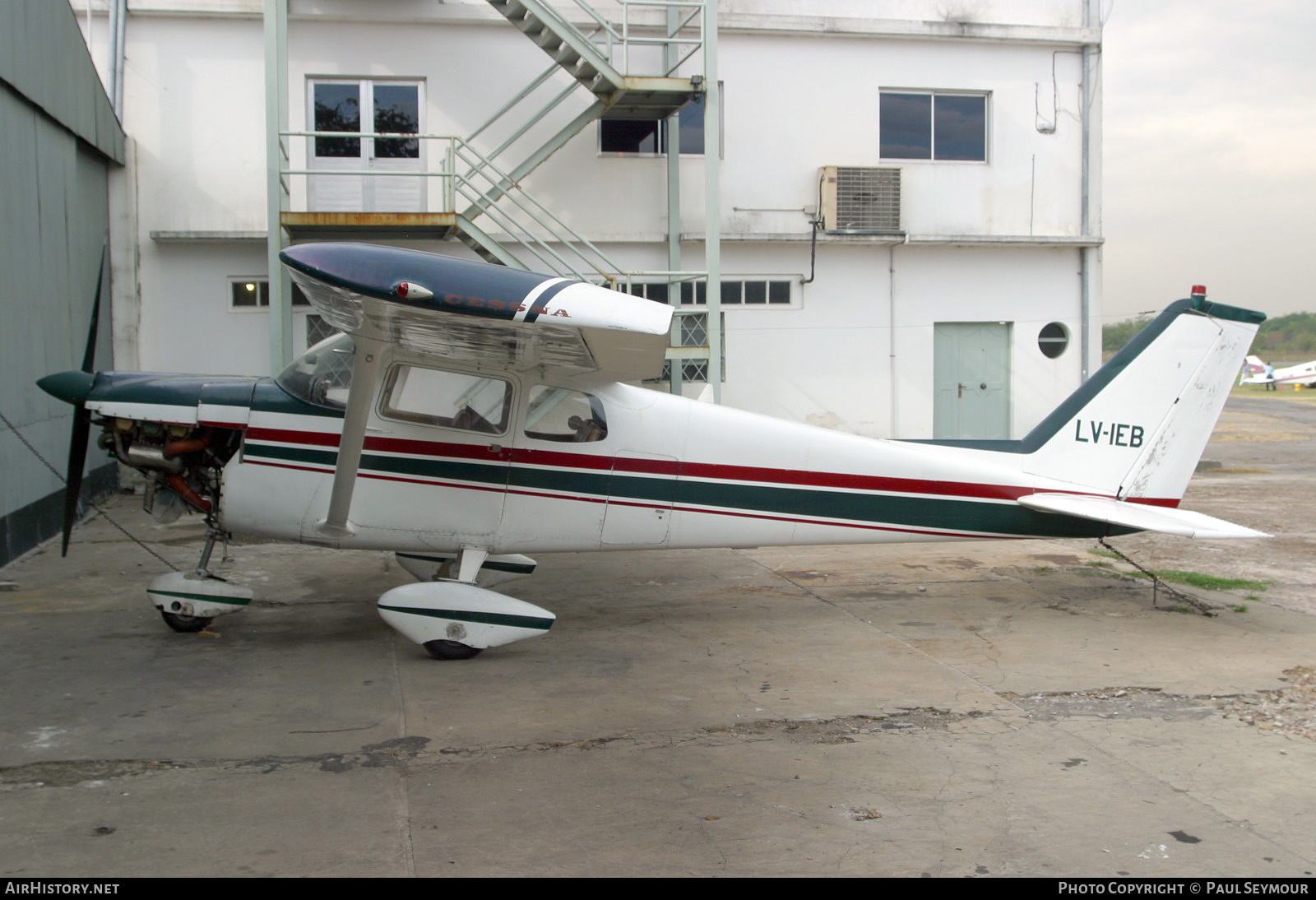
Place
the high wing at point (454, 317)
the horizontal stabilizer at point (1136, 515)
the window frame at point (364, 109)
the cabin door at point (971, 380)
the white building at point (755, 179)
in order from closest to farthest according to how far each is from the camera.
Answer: the high wing at point (454, 317), the horizontal stabilizer at point (1136, 515), the white building at point (755, 179), the window frame at point (364, 109), the cabin door at point (971, 380)

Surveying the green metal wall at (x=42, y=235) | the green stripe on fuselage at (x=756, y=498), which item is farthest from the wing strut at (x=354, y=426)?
the green metal wall at (x=42, y=235)

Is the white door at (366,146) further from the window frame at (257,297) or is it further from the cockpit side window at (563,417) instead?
the cockpit side window at (563,417)

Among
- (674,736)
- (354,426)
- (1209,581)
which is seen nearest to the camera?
(674,736)

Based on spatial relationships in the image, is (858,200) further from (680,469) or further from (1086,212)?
(680,469)

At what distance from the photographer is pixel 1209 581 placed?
8336 mm

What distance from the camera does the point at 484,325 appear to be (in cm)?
540

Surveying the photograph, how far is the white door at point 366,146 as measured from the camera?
1347 centimetres

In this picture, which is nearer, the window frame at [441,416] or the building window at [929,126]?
the window frame at [441,416]

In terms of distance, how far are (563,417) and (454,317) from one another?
1.59 meters

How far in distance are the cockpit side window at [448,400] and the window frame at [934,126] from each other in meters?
10.5

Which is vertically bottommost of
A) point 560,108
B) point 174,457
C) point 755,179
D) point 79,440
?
point 174,457

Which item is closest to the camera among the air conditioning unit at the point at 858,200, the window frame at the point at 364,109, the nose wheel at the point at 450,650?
the nose wheel at the point at 450,650

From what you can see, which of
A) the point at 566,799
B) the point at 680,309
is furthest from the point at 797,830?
the point at 680,309

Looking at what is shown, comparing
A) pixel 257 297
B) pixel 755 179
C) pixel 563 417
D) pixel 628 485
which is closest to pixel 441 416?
pixel 563 417
